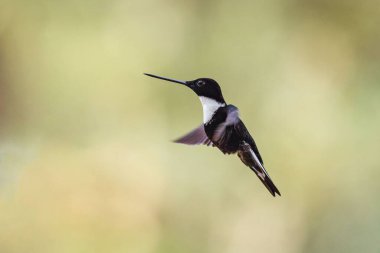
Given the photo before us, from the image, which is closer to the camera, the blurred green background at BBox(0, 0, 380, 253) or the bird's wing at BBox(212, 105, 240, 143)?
the bird's wing at BBox(212, 105, 240, 143)

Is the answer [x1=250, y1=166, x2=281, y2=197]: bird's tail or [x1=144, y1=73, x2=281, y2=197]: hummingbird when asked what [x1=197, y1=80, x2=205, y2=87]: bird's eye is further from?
[x1=250, y1=166, x2=281, y2=197]: bird's tail

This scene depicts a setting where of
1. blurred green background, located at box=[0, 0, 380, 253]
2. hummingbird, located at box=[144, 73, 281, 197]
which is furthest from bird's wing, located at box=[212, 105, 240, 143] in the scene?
blurred green background, located at box=[0, 0, 380, 253]

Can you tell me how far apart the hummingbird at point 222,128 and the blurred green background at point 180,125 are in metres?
1.85

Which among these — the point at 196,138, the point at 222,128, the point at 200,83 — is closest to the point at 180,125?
the point at 196,138

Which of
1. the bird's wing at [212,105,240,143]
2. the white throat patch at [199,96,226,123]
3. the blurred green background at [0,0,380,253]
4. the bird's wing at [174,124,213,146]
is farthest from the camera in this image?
the blurred green background at [0,0,380,253]

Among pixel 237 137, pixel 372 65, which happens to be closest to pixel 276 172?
pixel 372 65

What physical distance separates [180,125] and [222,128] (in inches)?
81.7

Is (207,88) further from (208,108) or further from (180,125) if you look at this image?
(180,125)

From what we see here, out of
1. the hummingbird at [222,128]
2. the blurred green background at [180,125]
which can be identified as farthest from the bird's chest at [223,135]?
the blurred green background at [180,125]

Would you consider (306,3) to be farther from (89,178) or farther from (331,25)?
(89,178)

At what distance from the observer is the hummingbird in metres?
0.89

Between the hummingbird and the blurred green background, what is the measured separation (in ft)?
6.08

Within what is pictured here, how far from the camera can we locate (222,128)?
0.87 meters

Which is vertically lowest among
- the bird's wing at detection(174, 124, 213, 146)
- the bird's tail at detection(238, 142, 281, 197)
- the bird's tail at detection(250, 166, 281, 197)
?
the bird's wing at detection(174, 124, 213, 146)
